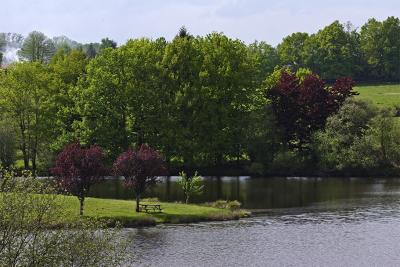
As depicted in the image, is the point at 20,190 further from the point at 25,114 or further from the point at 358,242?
the point at 25,114

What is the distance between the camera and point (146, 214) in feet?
230

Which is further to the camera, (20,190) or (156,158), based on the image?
(156,158)

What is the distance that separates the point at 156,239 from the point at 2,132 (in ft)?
205

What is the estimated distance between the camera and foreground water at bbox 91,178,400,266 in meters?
53.0

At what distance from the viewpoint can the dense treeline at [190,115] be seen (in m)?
121

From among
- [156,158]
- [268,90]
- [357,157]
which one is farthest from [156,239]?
[268,90]

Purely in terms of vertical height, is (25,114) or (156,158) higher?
(25,114)

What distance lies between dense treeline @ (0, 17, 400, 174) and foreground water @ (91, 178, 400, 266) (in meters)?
30.6

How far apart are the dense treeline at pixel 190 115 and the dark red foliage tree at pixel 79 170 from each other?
4989 cm

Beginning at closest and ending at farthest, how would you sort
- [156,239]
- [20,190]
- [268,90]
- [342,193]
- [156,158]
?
1. [20,190]
2. [156,239]
3. [156,158]
4. [342,193]
5. [268,90]

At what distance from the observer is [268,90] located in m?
132

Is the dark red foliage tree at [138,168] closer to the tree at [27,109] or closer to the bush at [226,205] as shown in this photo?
the bush at [226,205]

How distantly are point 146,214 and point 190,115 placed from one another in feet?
178

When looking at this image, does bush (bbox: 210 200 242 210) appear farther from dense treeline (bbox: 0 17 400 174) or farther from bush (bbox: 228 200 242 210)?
dense treeline (bbox: 0 17 400 174)
